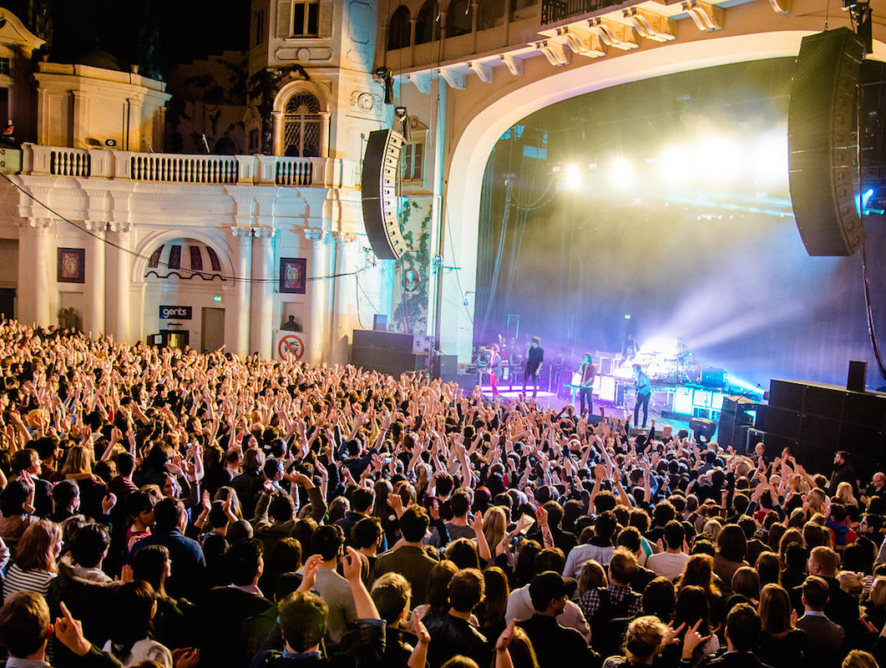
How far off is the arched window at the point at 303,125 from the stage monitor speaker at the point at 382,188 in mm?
7359

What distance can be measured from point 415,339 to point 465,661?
1625cm

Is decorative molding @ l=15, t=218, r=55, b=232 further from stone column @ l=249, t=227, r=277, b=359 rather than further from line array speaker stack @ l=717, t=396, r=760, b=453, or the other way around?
line array speaker stack @ l=717, t=396, r=760, b=453

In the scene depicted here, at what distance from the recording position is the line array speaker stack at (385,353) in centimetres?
1894

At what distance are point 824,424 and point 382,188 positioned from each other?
335 inches

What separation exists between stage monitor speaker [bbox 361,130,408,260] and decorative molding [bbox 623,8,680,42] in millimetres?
5204

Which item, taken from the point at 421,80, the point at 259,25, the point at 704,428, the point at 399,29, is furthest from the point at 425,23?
the point at 704,428

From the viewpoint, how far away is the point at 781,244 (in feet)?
70.1

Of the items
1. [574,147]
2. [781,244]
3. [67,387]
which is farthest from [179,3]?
[781,244]

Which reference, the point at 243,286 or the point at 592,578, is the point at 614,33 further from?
the point at 592,578

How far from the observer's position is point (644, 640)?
3.15 m

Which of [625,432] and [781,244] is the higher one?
[781,244]

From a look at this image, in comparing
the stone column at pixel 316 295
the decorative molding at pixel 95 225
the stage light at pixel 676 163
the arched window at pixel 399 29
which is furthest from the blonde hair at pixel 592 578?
the decorative molding at pixel 95 225

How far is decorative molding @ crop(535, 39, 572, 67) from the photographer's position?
16.6 m

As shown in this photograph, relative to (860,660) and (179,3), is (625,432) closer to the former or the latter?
(860,660)
